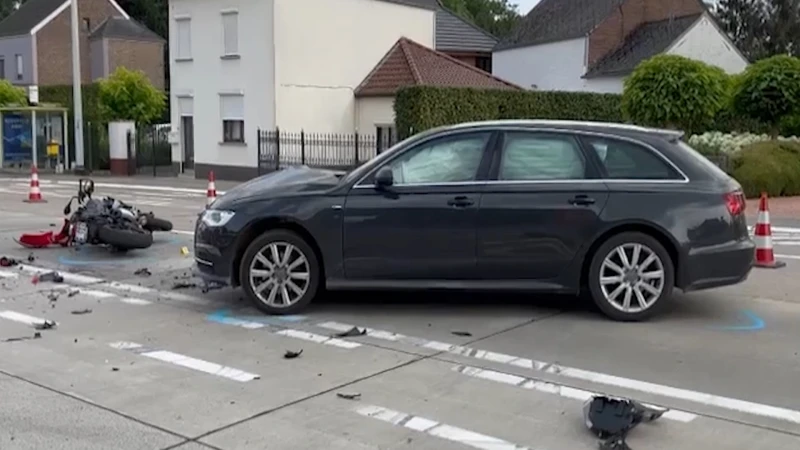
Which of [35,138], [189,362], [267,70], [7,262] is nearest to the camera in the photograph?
[189,362]

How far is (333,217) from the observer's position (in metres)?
7.78

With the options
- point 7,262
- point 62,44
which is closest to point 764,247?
point 7,262

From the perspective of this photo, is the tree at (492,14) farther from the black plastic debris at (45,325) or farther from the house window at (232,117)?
the black plastic debris at (45,325)

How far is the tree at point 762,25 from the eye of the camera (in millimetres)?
53062

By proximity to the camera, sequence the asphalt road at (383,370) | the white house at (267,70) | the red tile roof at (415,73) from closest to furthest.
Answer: the asphalt road at (383,370) → the white house at (267,70) → the red tile roof at (415,73)

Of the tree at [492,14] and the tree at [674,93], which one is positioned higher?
the tree at [492,14]

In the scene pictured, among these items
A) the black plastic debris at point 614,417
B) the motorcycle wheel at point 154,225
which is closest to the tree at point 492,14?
the motorcycle wheel at point 154,225

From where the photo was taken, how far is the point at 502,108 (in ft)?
91.2

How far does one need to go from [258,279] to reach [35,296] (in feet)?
8.73

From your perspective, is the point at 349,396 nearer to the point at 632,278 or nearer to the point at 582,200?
the point at 582,200

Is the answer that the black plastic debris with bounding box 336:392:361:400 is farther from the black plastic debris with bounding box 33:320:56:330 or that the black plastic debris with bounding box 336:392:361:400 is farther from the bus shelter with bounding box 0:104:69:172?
the bus shelter with bounding box 0:104:69:172

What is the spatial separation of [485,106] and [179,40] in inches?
467

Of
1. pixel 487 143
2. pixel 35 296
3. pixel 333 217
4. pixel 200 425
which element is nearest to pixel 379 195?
pixel 333 217

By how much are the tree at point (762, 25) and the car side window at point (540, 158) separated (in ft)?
163
